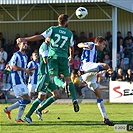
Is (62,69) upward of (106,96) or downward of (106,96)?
upward

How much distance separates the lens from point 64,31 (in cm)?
1355

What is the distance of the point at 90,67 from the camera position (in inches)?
569

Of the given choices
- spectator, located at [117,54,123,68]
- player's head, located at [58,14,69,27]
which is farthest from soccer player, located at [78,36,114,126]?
spectator, located at [117,54,123,68]

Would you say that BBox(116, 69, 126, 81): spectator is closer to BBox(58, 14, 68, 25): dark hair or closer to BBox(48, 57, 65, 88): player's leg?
BBox(48, 57, 65, 88): player's leg

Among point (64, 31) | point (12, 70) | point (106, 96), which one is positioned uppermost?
point (64, 31)

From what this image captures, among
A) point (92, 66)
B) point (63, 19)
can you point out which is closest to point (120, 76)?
Result: point (92, 66)

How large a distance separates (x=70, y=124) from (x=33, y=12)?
20.0 m

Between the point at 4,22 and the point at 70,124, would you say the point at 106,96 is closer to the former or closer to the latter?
the point at 4,22

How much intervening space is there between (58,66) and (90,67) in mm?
1159

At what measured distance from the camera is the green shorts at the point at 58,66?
13.5 meters

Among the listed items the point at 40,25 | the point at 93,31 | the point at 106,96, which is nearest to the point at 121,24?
the point at 93,31

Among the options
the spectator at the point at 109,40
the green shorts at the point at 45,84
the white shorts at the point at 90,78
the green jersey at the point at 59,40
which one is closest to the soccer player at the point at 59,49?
the green jersey at the point at 59,40

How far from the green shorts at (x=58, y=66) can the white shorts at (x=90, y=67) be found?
90 cm

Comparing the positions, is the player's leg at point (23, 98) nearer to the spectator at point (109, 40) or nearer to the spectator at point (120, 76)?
the spectator at point (120, 76)
